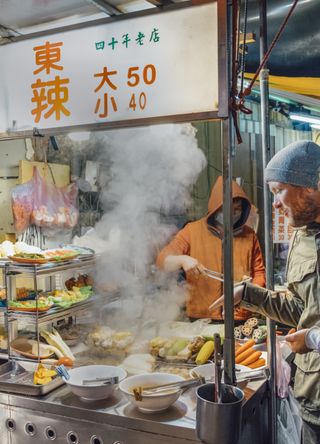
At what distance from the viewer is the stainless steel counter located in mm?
1978

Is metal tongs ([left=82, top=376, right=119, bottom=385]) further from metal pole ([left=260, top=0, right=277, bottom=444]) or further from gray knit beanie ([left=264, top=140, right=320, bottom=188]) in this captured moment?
gray knit beanie ([left=264, top=140, right=320, bottom=188])

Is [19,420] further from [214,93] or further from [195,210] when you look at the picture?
[195,210]

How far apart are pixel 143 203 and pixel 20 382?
9.86 ft

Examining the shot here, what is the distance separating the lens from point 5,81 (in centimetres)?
246

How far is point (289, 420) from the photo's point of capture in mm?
2740

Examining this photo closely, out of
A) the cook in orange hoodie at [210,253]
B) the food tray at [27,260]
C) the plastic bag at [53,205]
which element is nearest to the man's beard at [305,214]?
A: the food tray at [27,260]

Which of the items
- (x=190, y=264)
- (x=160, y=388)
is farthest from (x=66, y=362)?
(x=190, y=264)

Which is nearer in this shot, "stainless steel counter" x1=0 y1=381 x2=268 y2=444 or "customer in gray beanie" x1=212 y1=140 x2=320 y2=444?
"stainless steel counter" x1=0 y1=381 x2=268 y2=444

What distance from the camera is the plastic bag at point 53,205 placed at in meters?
5.04

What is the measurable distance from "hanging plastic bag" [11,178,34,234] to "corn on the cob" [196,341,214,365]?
300cm

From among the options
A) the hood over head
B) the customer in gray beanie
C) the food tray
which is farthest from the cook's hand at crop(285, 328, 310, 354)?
the hood over head

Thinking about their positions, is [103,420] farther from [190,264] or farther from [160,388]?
[190,264]

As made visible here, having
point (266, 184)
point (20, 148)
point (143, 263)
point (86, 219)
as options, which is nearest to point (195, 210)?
point (86, 219)

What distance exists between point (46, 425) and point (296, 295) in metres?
1.52
